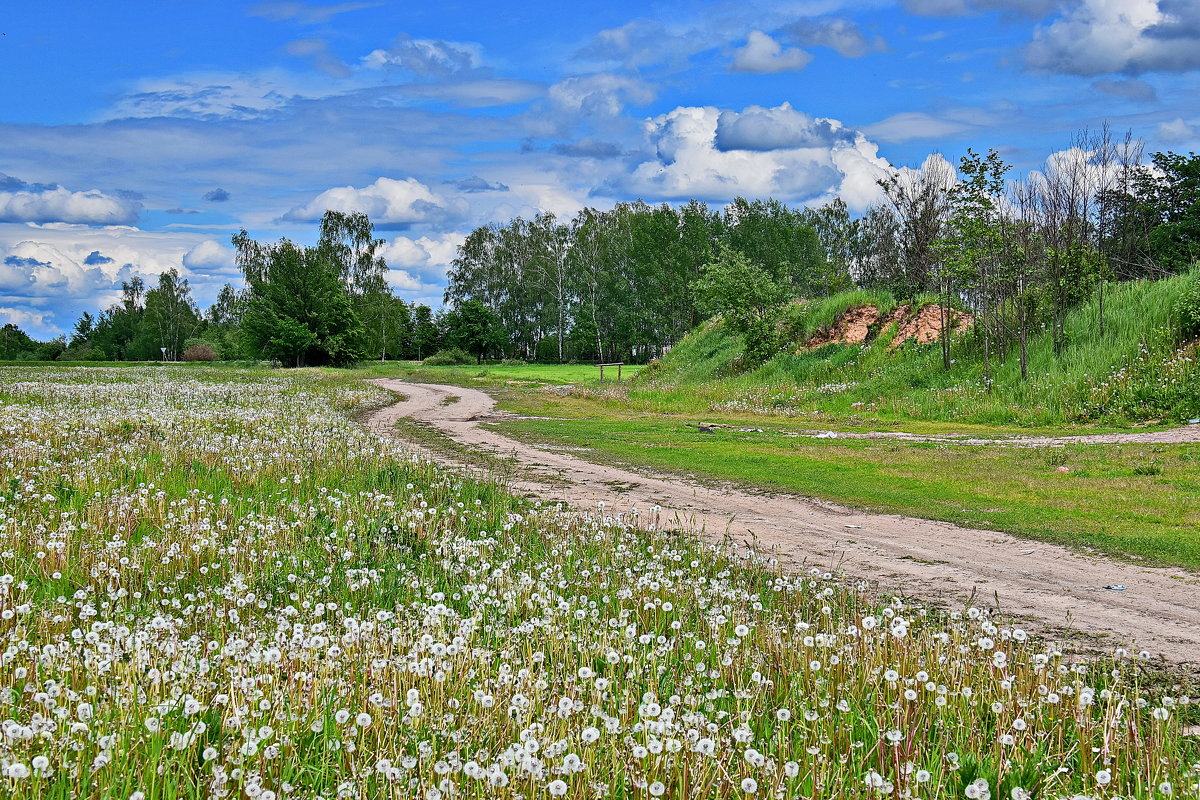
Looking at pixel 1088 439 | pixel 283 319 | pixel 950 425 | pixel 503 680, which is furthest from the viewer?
pixel 283 319

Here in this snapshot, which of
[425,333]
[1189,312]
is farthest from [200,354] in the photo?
[1189,312]

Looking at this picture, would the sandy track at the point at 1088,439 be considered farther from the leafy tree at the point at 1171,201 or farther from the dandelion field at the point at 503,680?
the leafy tree at the point at 1171,201

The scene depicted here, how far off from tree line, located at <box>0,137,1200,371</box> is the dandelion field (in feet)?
74.4

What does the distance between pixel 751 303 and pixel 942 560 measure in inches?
1190

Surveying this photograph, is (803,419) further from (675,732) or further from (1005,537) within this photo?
(675,732)

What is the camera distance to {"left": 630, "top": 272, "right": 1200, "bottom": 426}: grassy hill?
814 inches

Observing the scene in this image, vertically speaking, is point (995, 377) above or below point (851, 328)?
below

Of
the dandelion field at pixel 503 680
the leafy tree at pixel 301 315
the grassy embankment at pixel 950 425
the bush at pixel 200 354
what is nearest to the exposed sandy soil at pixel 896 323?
the grassy embankment at pixel 950 425

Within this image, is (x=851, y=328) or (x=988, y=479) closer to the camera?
(x=988, y=479)

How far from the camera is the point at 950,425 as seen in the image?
70.9 feet

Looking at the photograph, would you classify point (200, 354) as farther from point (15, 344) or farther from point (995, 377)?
point (995, 377)

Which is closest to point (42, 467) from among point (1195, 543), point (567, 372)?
point (1195, 543)

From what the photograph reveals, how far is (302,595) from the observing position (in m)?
6.77

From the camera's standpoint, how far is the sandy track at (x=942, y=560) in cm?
680
